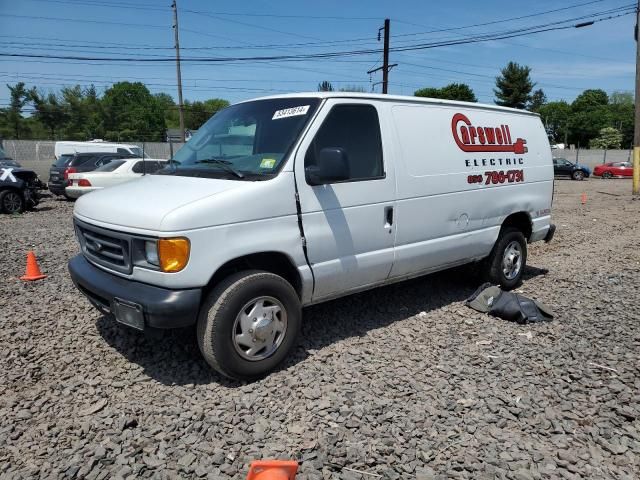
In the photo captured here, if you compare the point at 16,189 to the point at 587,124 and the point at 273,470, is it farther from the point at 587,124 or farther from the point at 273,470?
the point at 587,124

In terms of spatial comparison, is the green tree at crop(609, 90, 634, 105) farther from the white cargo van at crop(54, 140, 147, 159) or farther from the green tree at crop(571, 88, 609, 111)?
the white cargo van at crop(54, 140, 147, 159)

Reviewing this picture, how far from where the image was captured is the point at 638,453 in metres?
2.96

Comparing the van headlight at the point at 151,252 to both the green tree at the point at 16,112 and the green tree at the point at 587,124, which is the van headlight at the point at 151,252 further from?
the green tree at the point at 587,124

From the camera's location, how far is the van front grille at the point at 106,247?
11.6 ft

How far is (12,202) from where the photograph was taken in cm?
1352

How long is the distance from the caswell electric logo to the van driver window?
45.1 inches

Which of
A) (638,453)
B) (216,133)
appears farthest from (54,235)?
(638,453)

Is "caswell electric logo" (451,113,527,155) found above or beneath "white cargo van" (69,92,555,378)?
above

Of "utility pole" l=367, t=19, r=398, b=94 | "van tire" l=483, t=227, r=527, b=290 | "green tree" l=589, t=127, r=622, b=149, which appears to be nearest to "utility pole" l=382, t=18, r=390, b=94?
"utility pole" l=367, t=19, r=398, b=94

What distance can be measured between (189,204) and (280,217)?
2.28 ft

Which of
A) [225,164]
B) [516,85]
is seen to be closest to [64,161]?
[225,164]

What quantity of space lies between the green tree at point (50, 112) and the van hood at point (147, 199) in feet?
236

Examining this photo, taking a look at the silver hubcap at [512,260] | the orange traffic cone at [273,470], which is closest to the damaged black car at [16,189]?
the silver hubcap at [512,260]

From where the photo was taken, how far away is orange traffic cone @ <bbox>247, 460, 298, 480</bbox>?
2547 mm
